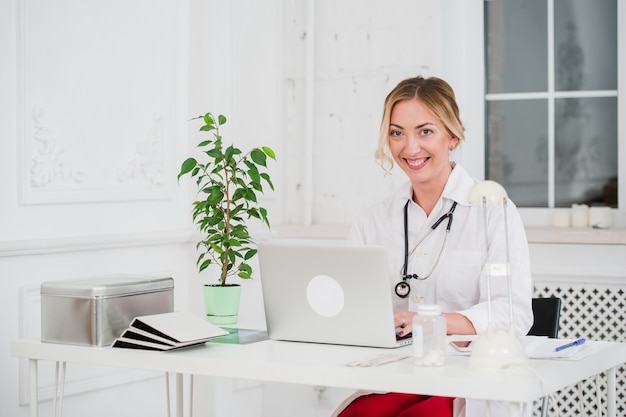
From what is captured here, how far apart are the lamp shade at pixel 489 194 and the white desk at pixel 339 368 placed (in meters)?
0.34

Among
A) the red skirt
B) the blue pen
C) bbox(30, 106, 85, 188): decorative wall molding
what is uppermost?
bbox(30, 106, 85, 188): decorative wall molding

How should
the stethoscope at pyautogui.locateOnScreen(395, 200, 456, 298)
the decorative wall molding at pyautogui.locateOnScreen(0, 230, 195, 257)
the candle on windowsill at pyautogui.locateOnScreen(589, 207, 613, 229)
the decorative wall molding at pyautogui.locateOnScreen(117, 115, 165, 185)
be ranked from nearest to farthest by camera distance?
the stethoscope at pyautogui.locateOnScreen(395, 200, 456, 298), the decorative wall molding at pyautogui.locateOnScreen(0, 230, 195, 257), the decorative wall molding at pyautogui.locateOnScreen(117, 115, 165, 185), the candle on windowsill at pyautogui.locateOnScreen(589, 207, 613, 229)

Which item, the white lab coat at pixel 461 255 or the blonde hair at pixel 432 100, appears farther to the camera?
the blonde hair at pixel 432 100

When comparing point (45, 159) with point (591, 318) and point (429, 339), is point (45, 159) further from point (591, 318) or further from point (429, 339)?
point (591, 318)

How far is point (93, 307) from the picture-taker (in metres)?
2.28

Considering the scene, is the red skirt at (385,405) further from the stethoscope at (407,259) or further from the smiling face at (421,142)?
the smiling face at (421,142)

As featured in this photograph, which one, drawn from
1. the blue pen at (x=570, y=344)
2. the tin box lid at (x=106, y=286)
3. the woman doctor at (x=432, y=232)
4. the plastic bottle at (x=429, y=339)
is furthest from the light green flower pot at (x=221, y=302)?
the blue pen at (x=570, y=344)

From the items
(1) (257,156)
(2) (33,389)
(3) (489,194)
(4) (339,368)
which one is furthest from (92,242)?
(3) (489,194)

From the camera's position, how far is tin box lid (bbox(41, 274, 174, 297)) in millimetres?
2291

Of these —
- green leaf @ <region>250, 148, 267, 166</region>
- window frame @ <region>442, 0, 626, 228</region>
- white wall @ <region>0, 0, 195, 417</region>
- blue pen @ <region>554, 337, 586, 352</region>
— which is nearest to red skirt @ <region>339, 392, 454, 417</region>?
blue pen @ <region>554, 337, 586, 352</region>

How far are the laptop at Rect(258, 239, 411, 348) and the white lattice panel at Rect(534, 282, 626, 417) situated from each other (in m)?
1.42

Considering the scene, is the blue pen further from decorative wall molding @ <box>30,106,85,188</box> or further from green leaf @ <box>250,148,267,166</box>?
decorative wall molding @ <box>30,106,85,188</box>

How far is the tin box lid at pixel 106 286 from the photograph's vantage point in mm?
2291

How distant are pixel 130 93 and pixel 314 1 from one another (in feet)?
3.32
